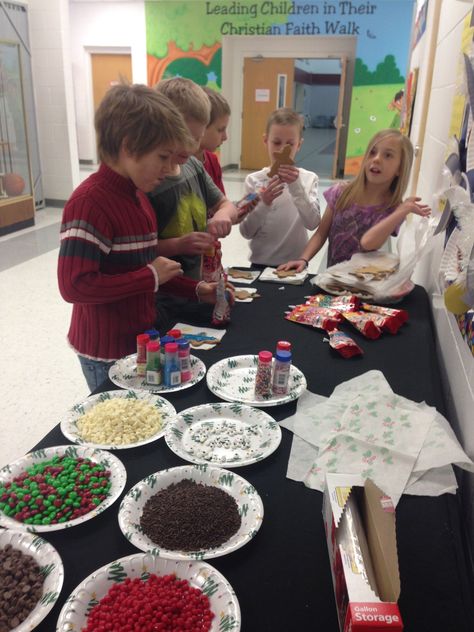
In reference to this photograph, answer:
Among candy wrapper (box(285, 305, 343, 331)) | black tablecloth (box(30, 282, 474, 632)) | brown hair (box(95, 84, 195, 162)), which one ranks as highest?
brown hair (box(95, 84, 195, 162))

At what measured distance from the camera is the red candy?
69 centimetres

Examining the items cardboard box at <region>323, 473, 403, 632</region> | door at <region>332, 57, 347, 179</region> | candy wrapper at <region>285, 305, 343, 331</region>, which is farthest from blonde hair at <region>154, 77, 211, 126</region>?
door at <region>332, 57, 347, 179</region>

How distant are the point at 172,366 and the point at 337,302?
2.66ft

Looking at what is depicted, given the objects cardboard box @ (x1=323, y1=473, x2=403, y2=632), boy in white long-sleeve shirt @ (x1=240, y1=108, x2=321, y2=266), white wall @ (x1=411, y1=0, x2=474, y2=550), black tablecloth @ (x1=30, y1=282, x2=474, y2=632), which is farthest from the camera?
boy in white long-sleeve shirt @ (x1=240, y1=108, x2=321, y2=266)

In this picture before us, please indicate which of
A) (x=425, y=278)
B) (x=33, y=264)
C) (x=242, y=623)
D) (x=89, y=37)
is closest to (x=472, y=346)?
(x=242, y=623)

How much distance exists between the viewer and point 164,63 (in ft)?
29.6

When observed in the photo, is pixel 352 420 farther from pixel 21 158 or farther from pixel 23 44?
pixel 23 44

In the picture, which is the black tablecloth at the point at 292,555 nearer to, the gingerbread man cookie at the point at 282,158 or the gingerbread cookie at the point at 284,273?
the gingerbread cookie at the point at 284,273

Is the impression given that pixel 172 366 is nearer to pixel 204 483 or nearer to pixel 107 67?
pixel 204 483

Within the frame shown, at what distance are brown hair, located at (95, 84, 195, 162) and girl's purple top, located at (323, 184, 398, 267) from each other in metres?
1.14

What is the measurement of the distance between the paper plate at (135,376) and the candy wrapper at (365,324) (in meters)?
0.57

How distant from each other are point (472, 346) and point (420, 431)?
0.74 ft

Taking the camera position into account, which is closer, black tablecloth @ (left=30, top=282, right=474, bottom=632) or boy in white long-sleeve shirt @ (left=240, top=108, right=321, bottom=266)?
black tablecloth @ (left=30, top=282, right=474, bottom=632)

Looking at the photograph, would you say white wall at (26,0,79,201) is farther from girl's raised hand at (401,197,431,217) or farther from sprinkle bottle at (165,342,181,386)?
sprinkle bottle at (165,342,181,386)
